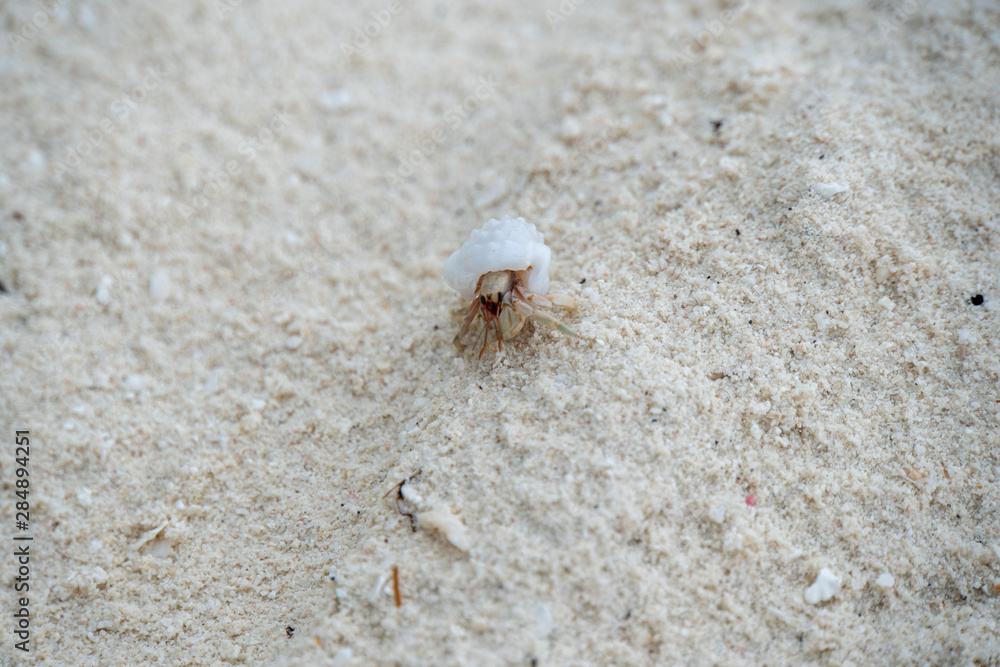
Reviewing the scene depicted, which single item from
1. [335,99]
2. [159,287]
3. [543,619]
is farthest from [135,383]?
[543,619]

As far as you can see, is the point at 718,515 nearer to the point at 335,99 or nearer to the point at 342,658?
the point at 342,658

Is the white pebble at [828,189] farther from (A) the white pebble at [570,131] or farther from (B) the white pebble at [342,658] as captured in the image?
(B) the white pebble at [342,658]

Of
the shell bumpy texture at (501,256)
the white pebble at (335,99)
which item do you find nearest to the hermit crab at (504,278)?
the shell bumpy texture at (501,256)

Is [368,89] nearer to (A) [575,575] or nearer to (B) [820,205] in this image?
(B) [820,205]

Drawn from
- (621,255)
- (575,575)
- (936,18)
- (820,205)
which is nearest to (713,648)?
(575,575)

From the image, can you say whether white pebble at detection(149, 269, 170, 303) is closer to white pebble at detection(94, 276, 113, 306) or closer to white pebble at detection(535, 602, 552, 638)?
white pebble at detection(94, 276, 113, 306)

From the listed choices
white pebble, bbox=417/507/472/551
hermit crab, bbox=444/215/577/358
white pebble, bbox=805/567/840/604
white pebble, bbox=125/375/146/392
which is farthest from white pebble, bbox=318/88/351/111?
white pebble, bbox=805/567/840/604
